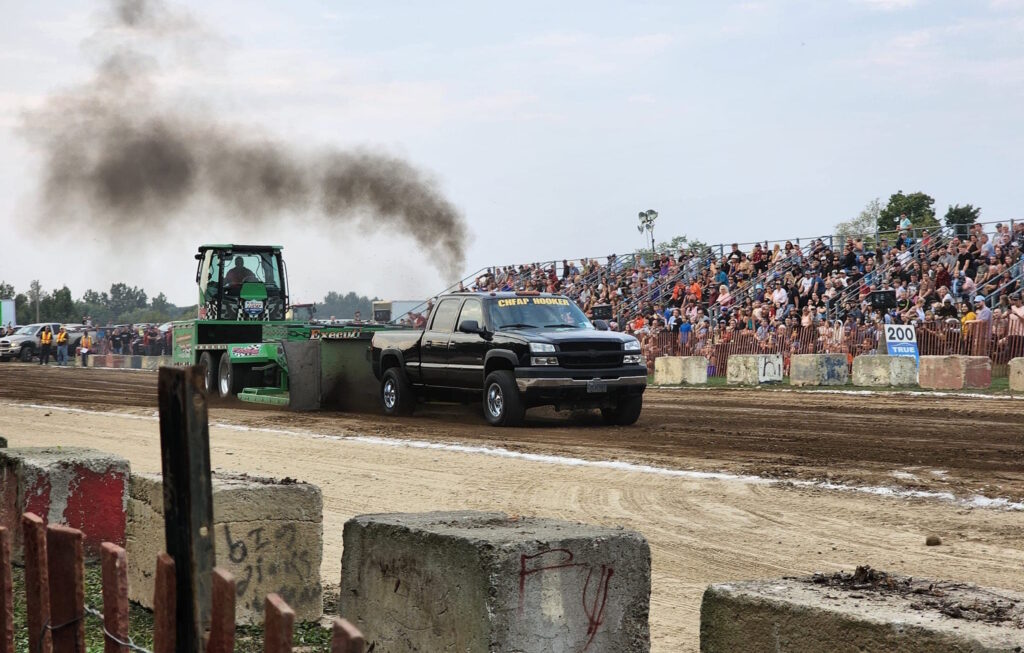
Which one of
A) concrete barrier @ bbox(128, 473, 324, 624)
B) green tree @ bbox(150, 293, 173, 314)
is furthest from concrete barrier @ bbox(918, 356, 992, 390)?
green tree @ bbox(150, 293, 173, 314)

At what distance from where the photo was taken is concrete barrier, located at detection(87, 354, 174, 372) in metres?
47.2

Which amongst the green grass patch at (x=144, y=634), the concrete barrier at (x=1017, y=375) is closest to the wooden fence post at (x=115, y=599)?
the green grass patch at (x=144, y=634)

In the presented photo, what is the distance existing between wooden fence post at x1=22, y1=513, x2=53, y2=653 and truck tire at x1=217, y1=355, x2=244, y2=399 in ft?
61.6

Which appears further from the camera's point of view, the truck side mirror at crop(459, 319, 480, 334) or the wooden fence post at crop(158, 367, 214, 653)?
the truck side mirror at crop(459, 319, 480, 334)

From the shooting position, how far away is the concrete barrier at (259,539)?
626cm

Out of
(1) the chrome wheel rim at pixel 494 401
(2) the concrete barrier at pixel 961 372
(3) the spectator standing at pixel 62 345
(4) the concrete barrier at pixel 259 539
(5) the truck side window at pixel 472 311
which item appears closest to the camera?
(4) the concrete barrier at pixel 259 539

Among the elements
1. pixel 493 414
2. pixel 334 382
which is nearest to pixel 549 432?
pixel 493 414

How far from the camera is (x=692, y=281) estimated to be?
3631 centimetres

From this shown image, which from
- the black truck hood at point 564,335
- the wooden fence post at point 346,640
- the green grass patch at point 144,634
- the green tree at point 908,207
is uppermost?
the green tree at point 908,207

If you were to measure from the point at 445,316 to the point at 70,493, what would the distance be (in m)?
11.5

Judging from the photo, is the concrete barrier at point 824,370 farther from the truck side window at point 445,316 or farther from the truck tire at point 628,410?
the truck side window at point 445,316

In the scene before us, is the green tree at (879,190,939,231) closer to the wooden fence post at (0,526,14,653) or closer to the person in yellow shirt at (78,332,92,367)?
the person in yellow shirt at (78,332,92,367)

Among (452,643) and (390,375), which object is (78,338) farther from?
(452,643)

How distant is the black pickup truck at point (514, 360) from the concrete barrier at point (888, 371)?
8.22m
